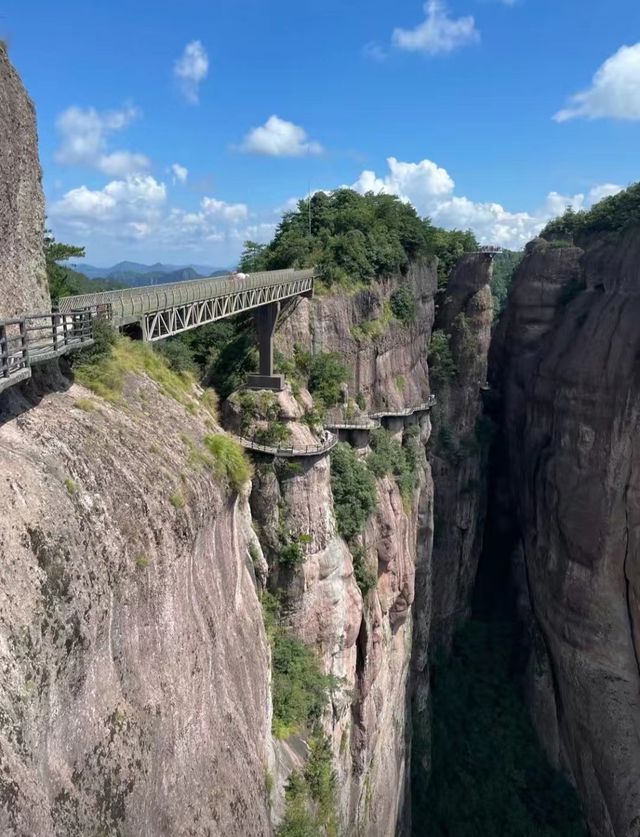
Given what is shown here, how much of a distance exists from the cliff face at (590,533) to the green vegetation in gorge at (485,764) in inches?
56.7

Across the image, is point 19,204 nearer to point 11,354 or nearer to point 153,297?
point 11,354

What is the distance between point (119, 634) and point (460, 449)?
35492 mm

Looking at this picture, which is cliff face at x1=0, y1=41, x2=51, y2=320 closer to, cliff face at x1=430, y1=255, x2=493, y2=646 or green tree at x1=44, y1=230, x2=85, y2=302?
green tree at x1=44, y1=230, x2=85, y2=302

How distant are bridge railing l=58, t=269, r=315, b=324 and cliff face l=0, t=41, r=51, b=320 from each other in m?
1.38

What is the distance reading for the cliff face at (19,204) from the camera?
1312 centimetres

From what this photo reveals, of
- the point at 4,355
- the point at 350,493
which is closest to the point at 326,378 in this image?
the point at 350,493

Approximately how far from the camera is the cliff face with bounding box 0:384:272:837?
321 inches

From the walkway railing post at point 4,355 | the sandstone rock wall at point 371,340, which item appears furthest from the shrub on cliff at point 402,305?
the walkway railing post at point 4,355

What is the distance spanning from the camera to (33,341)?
43.2 ft

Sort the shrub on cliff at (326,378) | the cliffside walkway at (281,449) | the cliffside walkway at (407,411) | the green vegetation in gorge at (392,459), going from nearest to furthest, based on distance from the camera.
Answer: the cliffside walkway at (281,449), the shrub on cliff at (326,378), the green vegetation in gorge at (392,459), the cliffside walkway at (407,411)

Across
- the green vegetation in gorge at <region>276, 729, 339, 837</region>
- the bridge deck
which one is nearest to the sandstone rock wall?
the bridge deck

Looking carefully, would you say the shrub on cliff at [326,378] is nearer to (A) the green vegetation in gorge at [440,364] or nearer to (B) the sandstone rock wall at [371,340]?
(B) the sandstone rock wall at [371,340]

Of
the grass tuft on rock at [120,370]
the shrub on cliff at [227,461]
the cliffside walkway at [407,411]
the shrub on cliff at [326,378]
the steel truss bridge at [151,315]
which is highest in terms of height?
the steel truss bridge at [151,315]

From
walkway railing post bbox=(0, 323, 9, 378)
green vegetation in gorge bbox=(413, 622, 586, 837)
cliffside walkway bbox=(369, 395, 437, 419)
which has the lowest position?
green vegetation in gorge bbox=(413, 622, 586, 837)
